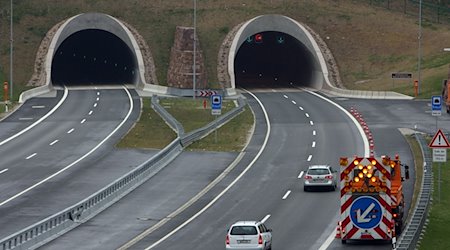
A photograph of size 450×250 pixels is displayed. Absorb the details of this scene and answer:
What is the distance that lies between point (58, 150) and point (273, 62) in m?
57.7

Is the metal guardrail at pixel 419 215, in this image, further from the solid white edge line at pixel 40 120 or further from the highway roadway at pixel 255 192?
the solid white edge line at pixel 40 120

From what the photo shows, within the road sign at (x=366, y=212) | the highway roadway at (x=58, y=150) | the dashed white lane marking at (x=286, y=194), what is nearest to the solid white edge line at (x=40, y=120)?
the highway roadway at (x=58, y=150)

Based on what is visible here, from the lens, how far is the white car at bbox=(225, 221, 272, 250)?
1449 inches

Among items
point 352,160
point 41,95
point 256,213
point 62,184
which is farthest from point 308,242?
point 41,95

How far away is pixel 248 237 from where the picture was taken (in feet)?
121

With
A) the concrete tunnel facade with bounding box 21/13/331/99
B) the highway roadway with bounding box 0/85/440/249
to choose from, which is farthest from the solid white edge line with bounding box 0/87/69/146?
the highway roadway with bounding box 0/85/440/249

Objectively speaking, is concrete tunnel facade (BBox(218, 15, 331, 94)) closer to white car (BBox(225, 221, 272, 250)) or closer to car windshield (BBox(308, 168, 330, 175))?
car windshield (BBox(308, 168, 330, 175))

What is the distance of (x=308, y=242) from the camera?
39844mm

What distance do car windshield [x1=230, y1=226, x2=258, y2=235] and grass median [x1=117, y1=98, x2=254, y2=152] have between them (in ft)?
94.8

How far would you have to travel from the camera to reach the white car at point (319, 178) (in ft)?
169

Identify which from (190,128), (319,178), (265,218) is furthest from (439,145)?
(190,128)

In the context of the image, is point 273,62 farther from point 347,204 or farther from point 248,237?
point 248,237

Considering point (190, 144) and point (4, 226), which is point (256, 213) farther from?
point (190, 144)

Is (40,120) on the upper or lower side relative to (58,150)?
upper
